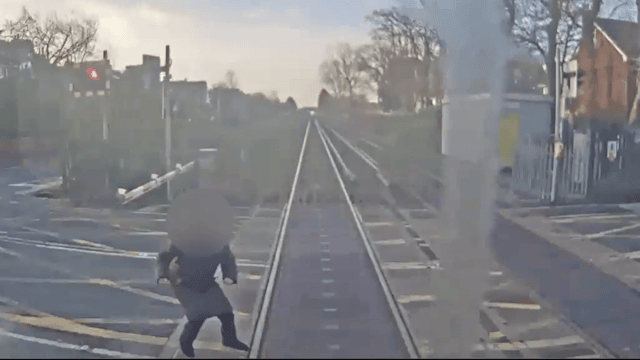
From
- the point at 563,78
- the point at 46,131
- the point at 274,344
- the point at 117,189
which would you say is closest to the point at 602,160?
the point at 563,78

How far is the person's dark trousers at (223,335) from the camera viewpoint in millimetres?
5316

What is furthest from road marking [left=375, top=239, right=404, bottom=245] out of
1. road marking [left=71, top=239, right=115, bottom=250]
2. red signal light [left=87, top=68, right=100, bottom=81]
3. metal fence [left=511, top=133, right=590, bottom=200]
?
red signal light [left=87, top=68, right=100, bottom=81]

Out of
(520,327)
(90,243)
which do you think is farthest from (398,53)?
(520,327)

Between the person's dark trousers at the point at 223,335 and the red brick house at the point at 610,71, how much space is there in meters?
18.7

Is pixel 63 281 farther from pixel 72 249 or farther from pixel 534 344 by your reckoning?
pixel 534 344

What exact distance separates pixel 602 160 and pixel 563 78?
3.06m

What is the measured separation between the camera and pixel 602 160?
53.9 feet

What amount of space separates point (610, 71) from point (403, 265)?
20.8 meters

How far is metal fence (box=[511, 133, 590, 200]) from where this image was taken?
16.0 m

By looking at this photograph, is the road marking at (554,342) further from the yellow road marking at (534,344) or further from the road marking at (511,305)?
the road marking at (511,305)

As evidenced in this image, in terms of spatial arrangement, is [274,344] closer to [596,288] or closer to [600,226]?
[596,288]

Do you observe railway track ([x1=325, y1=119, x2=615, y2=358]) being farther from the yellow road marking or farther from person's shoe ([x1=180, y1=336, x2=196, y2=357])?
person's shoe ([x1=180, y1=336, x2=196, y2=357])

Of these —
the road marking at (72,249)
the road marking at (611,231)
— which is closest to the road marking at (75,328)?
the road marking at (72,249)

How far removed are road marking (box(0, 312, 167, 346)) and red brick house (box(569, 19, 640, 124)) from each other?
62.1 ft
